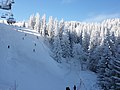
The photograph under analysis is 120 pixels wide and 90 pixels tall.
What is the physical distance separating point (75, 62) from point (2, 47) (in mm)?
36699

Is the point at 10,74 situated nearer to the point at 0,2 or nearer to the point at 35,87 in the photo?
the point at 35,87

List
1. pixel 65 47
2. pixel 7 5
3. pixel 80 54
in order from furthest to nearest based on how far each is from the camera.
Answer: pixel 80 54
pixel 65 47
pixel 7 5

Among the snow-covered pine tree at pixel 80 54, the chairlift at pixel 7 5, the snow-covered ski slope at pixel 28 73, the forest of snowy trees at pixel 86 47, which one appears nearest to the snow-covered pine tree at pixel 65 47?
the forest of snowy trees at pixel 86 47

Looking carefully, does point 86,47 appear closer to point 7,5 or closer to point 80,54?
point 80,54

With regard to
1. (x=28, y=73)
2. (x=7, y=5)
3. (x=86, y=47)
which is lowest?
(x=28, y=73)

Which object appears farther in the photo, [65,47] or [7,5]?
[65,47]

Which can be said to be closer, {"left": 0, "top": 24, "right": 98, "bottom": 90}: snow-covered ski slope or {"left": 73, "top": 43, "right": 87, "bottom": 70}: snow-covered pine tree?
{"left": 0, "top": 24, "right": 98, "bottom": 90}: snow-covered ski slope

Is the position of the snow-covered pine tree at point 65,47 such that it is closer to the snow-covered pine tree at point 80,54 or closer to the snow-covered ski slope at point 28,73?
the snow-covered pine tree at point 80,54

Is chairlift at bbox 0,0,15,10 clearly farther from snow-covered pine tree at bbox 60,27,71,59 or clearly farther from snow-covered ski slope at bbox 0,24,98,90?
snow-covered pine tree at bbox 60,27,71,59

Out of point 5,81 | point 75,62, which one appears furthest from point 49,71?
point 75,62

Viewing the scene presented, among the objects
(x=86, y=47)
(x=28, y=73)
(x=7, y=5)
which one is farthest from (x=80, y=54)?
(x=7, y=5)

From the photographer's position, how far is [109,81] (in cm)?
3847

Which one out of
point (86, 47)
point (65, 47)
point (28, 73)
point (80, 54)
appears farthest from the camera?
point (86, 47)

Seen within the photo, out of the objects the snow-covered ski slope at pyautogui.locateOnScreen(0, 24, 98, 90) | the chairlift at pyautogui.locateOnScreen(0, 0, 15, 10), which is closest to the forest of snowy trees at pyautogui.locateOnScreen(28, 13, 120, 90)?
the snow-covered ski slope at pyautogui.locateOnScreen(0, 24, 98, 90)
